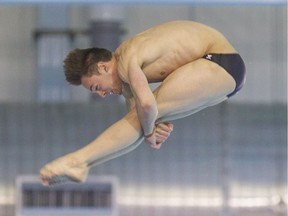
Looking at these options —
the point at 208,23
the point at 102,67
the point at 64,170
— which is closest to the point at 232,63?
the point at 102,67

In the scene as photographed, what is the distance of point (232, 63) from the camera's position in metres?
3.97

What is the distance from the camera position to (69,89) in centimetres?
870

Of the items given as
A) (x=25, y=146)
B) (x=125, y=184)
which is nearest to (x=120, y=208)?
(x=125, y=184)

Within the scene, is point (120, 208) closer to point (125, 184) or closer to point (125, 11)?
point (125, 184)

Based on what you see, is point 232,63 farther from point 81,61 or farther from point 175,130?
point 175,130

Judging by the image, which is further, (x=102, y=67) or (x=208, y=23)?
(x=208, y=23)

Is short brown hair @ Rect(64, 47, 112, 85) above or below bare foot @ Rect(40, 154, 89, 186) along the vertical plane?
above

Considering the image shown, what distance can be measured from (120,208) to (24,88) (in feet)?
4.80

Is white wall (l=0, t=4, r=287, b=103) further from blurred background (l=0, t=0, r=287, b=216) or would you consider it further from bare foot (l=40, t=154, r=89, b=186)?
bare foot (l=40, t=154, r=89, b=186)

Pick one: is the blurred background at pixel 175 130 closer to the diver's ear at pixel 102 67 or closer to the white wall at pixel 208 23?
the white wall at pixel 208 23

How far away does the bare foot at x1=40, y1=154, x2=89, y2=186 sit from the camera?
3936mm

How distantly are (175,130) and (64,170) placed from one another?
5074 millimetres

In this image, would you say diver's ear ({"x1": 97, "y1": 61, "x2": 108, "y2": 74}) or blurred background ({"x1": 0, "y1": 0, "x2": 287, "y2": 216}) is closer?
diver's ear ({"x1": 97, "y1": 61, "x2": 108, "y2": 74})

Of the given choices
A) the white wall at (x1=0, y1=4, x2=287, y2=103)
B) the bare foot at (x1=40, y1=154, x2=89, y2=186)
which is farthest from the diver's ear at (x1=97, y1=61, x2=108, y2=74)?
the white wall at (x1=0, y1=4, x2=287, y2=103)
